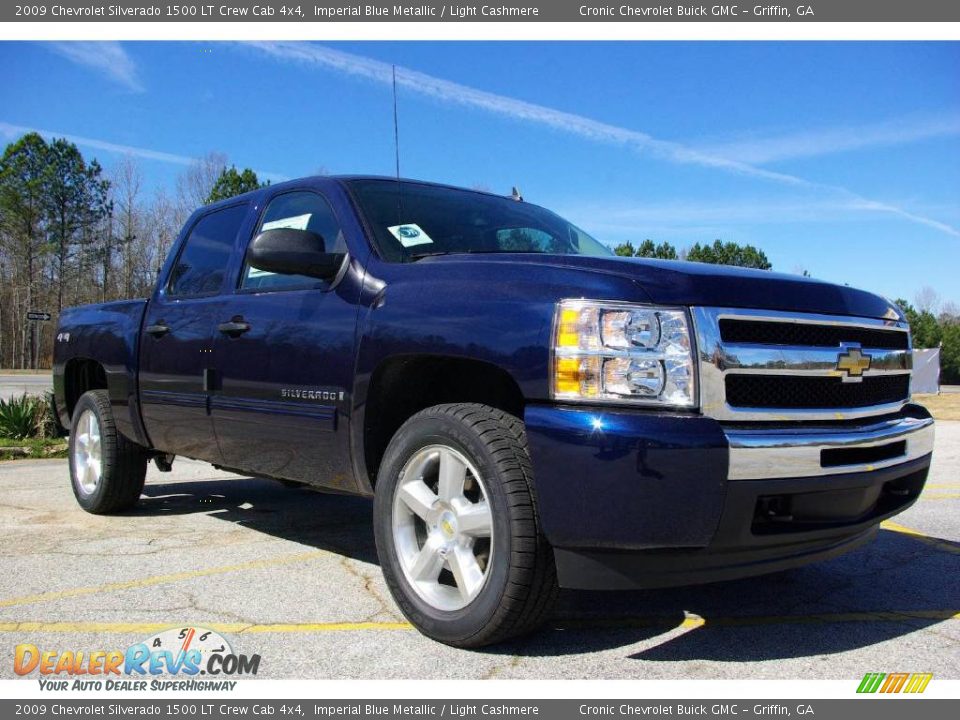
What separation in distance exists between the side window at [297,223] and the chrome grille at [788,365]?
5.98 ft

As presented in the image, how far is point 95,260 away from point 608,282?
163ft

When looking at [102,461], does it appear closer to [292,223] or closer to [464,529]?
[292,223]

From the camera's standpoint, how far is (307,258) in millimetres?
3383

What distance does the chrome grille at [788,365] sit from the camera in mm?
2514

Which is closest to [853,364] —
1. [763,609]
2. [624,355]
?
[624,355]

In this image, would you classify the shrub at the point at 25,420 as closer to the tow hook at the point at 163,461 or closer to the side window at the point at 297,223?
the tow hook at the point at 163,461

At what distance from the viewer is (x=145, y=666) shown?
9.12ft

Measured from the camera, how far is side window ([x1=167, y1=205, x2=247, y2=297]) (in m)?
4.51

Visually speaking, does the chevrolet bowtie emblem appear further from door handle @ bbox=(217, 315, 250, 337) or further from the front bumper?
door handle @ bbox=(217, 315, 250, 337)

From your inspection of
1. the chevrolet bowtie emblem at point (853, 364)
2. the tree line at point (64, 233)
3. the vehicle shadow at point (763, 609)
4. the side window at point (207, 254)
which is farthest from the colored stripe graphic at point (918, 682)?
the tree line at point (64, 233)

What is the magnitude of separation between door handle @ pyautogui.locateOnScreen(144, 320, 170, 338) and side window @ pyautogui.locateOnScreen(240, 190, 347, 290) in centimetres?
75

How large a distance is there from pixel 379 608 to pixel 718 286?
6.41ft

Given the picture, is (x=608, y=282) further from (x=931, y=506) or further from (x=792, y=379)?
(x=931, y=506)
